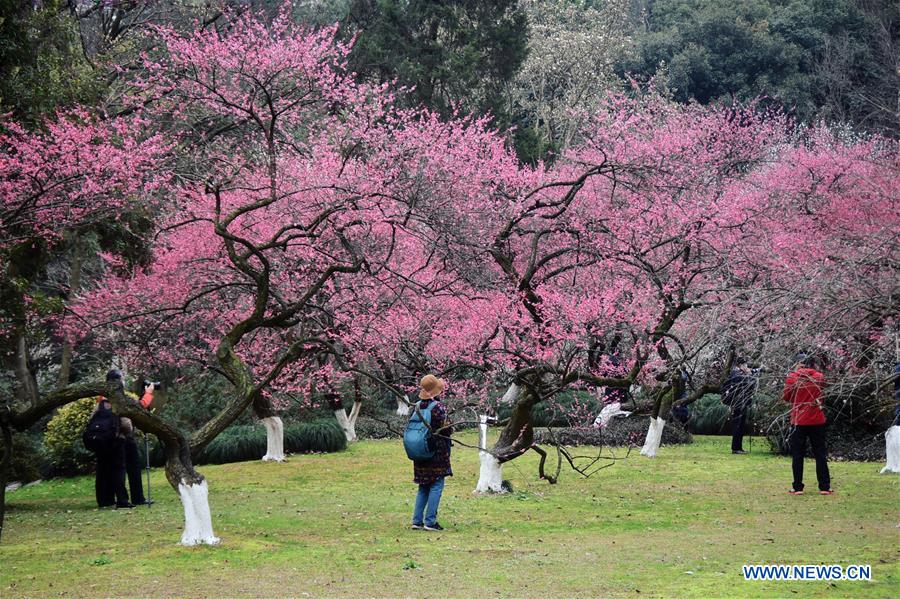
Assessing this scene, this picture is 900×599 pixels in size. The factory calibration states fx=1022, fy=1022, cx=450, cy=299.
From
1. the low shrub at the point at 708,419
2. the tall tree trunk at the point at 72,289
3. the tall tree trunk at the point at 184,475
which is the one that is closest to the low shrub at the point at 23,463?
the tall tree trunk at the point at 72,289

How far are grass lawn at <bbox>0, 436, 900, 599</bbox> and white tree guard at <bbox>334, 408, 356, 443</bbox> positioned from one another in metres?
5.57

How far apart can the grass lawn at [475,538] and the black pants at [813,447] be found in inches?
9.5

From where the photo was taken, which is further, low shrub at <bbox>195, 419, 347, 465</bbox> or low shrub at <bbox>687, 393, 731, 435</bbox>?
low shrub at <bbox>687, 393, 731, 435</bbox>

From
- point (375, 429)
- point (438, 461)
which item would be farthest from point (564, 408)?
point (438, 461)

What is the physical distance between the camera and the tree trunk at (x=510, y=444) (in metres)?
12.1

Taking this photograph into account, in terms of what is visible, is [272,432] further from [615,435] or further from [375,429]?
[615,435]

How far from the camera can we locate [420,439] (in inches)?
356

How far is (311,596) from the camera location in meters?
6.84

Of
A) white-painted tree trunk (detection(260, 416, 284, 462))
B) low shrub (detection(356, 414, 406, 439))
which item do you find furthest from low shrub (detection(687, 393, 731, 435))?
white-painted tree trunk (detection(260, 416, 284, 462))

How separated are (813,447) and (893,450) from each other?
239cm

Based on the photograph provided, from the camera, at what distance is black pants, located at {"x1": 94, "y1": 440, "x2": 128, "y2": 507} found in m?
12.2

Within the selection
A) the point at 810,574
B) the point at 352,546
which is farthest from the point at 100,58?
the point at 810,574

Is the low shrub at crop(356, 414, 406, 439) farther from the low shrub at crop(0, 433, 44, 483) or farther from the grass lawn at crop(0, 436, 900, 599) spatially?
the low shrub at crop(0, 433, 44, 483)

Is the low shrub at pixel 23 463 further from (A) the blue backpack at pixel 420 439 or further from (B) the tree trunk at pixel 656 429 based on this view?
(B) the tree trunk at pixel 656 429
